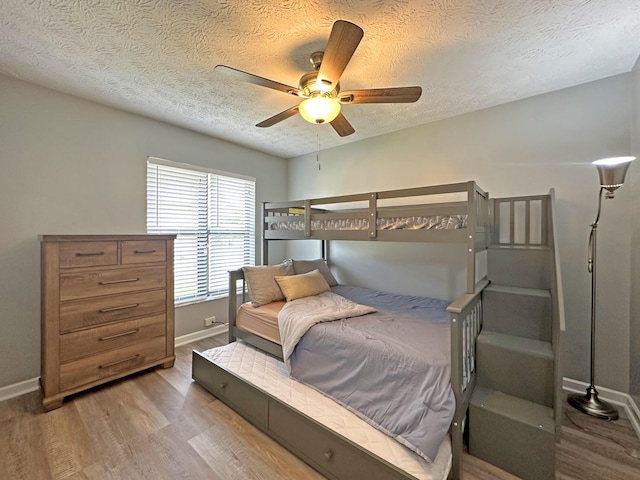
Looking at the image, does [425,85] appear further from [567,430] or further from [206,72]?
[567,430]

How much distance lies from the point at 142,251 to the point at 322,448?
7.02 ft

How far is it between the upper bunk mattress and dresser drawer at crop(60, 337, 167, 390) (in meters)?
1.81

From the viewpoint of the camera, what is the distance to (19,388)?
2.17 m

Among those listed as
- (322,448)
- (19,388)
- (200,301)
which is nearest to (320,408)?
(322,448)

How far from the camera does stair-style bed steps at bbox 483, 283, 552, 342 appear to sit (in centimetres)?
189

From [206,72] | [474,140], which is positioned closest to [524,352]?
[474,140]

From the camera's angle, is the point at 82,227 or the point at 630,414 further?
the point at 82,227

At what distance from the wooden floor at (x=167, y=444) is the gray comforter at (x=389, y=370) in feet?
1.45

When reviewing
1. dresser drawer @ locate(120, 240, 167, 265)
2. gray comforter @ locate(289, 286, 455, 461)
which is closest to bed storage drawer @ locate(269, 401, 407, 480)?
gray comforter @ locate(289, 286, 455, 461)

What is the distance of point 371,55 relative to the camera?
185 centimetres

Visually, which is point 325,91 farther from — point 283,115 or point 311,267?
point 311,267

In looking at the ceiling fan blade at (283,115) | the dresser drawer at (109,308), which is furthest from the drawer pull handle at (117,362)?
the ceiling fan blade at (283,115)

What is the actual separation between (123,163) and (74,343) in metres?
1.70

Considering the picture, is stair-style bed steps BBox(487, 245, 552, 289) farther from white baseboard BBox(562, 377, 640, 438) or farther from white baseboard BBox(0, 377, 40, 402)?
white baseboard BBox(0, 377, 40, 402)
